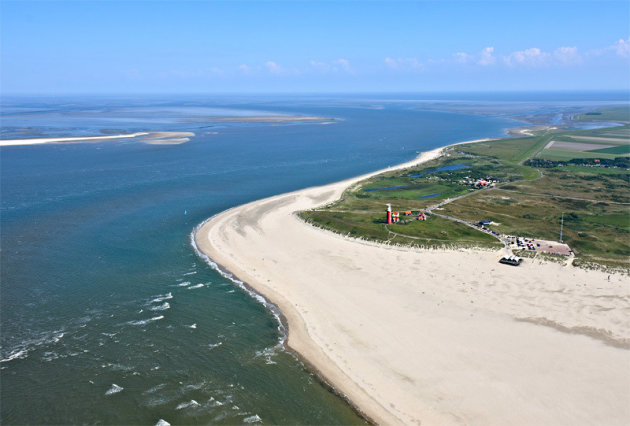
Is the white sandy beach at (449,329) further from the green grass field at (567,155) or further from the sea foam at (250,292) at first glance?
the green grass field at (567,155)

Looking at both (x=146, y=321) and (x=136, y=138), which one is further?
(x=136, y=138)

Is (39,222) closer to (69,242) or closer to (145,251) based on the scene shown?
(69,242)

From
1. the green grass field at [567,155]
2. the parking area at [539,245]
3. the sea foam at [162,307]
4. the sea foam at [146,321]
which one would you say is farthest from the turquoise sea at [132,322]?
the green grass field at [567,155]

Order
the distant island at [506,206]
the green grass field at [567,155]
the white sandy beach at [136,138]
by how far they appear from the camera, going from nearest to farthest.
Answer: the distant island at [506,206]
the green grass field at [567,155]
the white sandy beach at [136,138]

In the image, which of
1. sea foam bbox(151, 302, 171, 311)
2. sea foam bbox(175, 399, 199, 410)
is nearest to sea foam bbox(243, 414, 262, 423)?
sea foam bbox(175, 399, 199, 410)

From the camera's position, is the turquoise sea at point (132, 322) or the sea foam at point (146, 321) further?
the sea foam at point (146, 321)

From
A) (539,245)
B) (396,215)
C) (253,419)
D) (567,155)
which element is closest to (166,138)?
(396,215)

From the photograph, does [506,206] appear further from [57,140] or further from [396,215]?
Answer: [57,140]

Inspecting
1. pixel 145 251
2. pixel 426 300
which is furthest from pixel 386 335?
pixel 145 251
